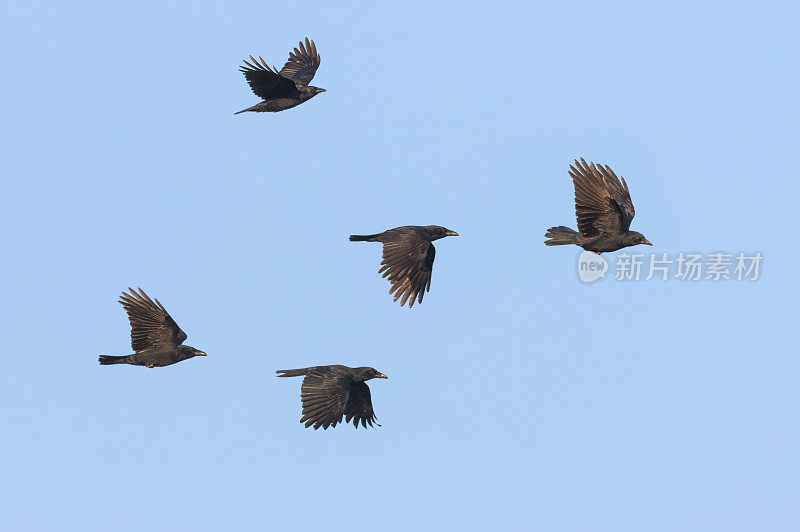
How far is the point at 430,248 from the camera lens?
59.8 ft

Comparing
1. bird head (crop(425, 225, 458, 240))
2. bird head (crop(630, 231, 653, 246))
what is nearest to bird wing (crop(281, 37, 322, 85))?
bird head (crop(425, 225, 458, 240))

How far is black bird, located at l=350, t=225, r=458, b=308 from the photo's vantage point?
17.8 meters

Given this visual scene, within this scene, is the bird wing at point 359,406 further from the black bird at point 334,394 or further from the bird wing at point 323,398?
the bird wing at point 323,398

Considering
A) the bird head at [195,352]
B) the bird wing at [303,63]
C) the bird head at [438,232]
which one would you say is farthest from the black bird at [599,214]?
the bird wing at [303,63]

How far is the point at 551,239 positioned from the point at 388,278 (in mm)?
3194

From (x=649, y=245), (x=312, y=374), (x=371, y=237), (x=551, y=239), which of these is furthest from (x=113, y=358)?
(x=649, y=245)

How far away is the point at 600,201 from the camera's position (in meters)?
18.3

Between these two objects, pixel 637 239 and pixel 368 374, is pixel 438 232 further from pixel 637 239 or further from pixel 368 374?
pixel 637 239

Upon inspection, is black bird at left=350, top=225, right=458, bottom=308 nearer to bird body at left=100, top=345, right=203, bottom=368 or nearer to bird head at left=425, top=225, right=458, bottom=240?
bird head at left=425, top=225, right=458, bottom=240

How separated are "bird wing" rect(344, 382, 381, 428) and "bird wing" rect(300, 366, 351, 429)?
1429mm

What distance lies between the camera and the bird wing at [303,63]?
23.9 meters

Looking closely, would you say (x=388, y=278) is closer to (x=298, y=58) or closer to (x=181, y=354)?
(x=181, y=354)

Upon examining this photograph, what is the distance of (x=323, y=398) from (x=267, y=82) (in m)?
6.60

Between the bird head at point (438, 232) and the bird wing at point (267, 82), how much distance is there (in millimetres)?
4009
